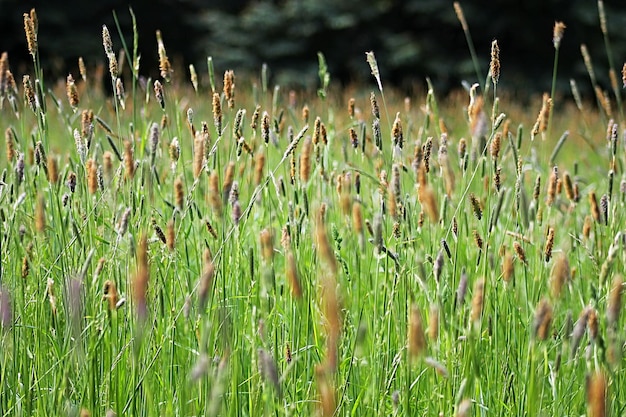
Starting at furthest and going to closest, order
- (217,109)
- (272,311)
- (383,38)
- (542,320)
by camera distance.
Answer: (383,38), (272,311), (217,109), (542,320)

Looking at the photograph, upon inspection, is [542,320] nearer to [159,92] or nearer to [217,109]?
[217,109]


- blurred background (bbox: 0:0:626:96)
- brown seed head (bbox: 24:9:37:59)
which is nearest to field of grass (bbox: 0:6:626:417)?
brown seed head (bbox: 24:9:37:59)

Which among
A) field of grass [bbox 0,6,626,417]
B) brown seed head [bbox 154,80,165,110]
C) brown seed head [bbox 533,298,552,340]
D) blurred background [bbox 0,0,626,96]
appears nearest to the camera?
brown seed head [bbox 533,298,552,340]

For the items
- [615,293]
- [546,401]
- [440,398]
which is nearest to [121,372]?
[440,398]

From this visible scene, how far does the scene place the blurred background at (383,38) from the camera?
43.7 feet

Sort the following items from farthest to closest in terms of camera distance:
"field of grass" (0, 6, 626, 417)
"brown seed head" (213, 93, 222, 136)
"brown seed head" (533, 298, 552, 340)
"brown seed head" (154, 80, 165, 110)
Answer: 1. "brown seed head" (154, 80, 165, 110)
2. "brown seed head" (213, 93, 222, 136)
3. "field of grass" (0, 6, 626, 417)
4. "brown seed head" (533, 298, 552, 340)

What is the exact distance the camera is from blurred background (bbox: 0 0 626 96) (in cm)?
1333

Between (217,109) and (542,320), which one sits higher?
(217,109)

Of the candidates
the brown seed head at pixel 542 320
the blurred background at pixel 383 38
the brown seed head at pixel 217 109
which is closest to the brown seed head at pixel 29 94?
the brown seed head at pixel 217 109

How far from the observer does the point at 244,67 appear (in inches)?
544

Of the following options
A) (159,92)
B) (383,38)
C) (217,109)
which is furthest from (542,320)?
(383,38)

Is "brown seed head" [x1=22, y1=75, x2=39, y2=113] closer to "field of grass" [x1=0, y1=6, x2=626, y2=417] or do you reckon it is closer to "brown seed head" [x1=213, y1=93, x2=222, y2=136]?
"field of grass" [x1=0, y1=6, x2=626, y2=417]

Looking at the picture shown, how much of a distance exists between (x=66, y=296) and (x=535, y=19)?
1346 centimetres

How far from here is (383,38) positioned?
13844 mm
